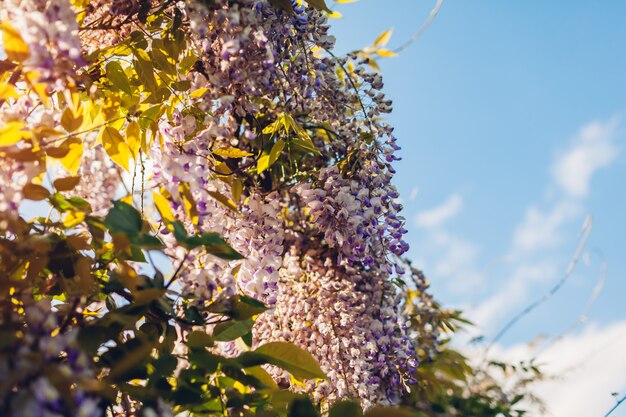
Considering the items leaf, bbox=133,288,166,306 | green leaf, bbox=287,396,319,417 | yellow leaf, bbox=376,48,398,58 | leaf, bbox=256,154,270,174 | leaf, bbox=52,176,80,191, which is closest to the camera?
green leaf, bbox=287,396,319,417

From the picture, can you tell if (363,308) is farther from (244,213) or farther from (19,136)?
(19,136)

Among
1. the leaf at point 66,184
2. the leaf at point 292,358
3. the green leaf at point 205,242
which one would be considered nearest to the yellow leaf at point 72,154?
the leaf at point 66,184

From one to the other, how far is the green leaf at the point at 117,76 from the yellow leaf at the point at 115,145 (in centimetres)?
10

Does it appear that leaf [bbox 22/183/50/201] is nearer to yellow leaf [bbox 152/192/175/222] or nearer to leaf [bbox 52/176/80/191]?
leaf [bbox 52/176/80/191]

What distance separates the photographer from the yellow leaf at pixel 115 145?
4.35 feet

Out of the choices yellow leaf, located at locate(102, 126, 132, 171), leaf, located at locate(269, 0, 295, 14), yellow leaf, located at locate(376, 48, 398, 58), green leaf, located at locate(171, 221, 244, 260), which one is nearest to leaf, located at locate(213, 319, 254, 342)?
green leaf, located at locate(171, 221, 244, 260)

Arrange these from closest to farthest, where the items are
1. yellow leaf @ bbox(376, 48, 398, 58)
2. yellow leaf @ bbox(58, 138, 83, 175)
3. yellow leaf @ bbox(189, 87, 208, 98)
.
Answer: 1. yellow leaf @ bbox(58, 138, 83, 175)
2. yellow leaf @ bbox(189, 87, 208, 98)
3. yellow leaf @ bbox(376, 48, 398, 58)

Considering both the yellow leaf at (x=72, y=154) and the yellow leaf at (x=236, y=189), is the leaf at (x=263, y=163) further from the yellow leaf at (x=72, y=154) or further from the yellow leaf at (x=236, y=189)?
the yellow leaf at (x=72, y=154)

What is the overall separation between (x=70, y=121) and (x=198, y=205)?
0.27m

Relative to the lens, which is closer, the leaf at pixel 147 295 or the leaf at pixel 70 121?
the leaf at pixel 147 295

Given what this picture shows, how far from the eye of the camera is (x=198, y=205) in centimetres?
115

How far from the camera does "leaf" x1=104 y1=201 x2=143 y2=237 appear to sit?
0.89 meters

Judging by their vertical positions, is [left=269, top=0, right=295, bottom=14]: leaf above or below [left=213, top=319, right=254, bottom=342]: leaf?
above

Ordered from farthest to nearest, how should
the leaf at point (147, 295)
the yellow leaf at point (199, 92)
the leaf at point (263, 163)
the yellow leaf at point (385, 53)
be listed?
the yellow leaf at point (385, 53), the leaf at point (263, 163), the yellow leaf at point (199, 92), the leaf at point (147, 295)
